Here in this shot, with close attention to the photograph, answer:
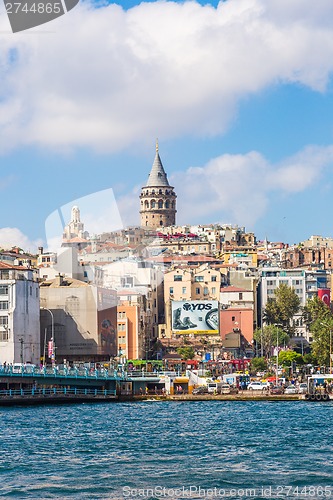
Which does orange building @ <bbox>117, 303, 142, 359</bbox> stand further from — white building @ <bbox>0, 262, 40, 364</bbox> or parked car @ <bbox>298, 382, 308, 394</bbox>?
parked car @ <bbox>298, 382, 308, 394</bbox>

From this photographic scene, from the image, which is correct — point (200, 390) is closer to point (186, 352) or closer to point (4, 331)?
point (4, 331)

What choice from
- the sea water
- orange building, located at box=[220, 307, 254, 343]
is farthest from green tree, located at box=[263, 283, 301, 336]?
the sea water

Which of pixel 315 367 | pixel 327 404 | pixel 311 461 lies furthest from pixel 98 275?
pixel 311 461

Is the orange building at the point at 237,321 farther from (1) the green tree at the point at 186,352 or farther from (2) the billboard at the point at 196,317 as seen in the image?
(1) the green tree at the point at 186,352

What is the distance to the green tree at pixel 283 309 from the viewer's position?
464 ft

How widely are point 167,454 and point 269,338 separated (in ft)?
270

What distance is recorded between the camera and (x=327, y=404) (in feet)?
281

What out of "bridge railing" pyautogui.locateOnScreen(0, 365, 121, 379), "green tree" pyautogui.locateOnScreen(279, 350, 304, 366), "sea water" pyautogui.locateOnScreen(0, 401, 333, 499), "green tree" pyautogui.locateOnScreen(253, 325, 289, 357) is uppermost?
A: "green tree" pyautogui.locateOnScreen(253, 325, 289, 357)

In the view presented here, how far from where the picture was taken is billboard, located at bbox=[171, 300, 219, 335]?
133 m

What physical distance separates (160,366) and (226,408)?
40330mm

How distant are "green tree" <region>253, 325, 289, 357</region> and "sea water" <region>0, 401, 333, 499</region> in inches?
2109

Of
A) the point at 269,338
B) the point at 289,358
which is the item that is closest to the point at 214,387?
the point at 289,358

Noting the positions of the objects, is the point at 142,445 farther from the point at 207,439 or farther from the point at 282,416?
the point at 282,416

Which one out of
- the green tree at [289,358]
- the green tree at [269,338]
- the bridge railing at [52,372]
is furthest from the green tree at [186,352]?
the bridge railing at [52,372]
